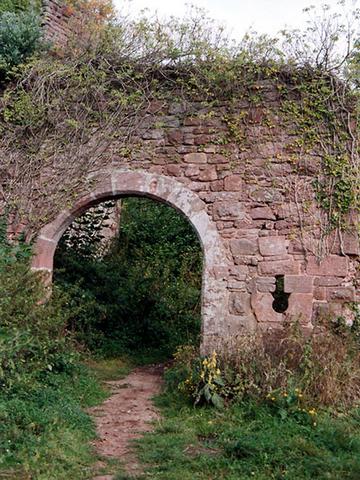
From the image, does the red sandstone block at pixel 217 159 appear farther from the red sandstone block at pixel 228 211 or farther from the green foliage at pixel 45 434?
the green foliage at pixel 45 434

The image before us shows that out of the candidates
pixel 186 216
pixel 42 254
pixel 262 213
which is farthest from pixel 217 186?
pixel 42 254

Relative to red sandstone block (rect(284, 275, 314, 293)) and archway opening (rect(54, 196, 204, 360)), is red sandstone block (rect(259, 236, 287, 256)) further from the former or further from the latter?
archway opening (rect(54, 196, 204, 360))

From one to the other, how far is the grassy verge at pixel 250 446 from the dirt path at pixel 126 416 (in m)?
0.13

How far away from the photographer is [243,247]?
6.19m

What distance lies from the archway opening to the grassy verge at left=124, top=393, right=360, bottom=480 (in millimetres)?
2967

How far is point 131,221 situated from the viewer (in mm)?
11789

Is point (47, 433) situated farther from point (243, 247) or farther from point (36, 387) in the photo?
point (243, 247)

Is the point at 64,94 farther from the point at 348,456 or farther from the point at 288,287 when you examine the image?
the point at 348,456

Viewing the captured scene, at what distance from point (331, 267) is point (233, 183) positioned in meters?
1.39

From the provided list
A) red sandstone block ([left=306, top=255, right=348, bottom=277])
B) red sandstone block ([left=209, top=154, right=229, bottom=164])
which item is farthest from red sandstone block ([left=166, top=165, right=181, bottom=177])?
red sandstone block ([left=306, top=255, right=348, bottom=277])

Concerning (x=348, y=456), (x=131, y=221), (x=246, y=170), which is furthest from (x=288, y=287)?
(x=131, y=221)

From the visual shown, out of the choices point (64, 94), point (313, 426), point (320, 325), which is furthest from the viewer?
point (64, 94)

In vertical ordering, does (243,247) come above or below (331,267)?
above

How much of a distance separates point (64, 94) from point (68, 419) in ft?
12.5
